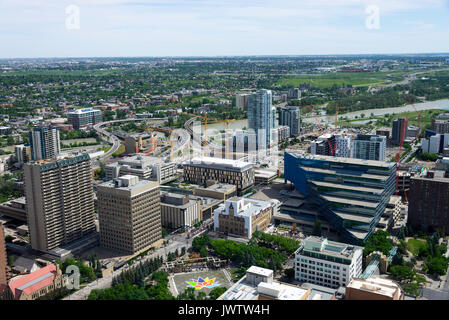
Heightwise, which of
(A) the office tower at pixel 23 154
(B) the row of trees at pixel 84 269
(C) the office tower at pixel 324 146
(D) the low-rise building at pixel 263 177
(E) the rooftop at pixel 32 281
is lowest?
(B) the row of trees at pixel 84 269

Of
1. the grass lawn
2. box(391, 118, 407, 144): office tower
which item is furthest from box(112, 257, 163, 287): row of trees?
box(391, 118, 407, 144): office tower

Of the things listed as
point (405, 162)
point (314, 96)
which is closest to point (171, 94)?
point (314, 96)

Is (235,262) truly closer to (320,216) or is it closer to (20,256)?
(320,216)

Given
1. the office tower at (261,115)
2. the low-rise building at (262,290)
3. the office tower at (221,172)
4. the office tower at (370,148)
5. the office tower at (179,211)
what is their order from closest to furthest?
1. the low-rise building at (262,290)
2. the office tower at (179,211)
3. the office tower at (221,172)
4. the office tower at (370,148)
5. the office tower at (261,115)

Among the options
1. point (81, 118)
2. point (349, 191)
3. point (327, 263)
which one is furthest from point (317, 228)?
point (81, 118)

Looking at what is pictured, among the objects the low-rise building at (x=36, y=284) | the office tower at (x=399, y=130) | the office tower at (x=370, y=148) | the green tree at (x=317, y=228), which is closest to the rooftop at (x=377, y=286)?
the green tree at (x=317, y=228)

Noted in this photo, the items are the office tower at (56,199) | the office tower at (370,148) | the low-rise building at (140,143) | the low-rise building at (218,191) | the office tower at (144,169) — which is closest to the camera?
the office tower at (56,199)

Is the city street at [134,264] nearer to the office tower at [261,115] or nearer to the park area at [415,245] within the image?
the park area at [415,245]

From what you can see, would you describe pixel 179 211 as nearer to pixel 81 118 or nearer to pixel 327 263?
pixel 327 263
